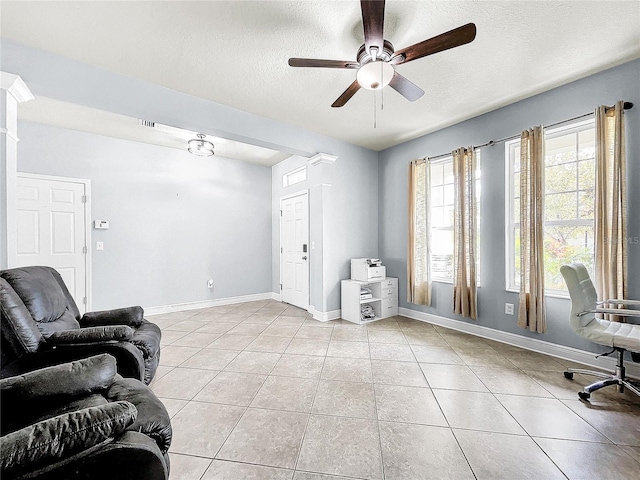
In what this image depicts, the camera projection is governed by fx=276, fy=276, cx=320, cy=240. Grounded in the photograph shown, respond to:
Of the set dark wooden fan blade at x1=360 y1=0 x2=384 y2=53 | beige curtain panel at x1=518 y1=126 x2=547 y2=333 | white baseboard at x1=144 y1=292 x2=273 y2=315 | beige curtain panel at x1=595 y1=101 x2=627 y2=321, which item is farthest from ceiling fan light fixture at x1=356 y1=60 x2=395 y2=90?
white baseboard at x1=144 y1=292 x2=273 y2=315

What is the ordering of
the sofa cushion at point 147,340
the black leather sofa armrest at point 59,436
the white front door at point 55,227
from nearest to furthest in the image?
the black leather sofa armrest at point 59,436 → the sofa cushion at point 147,340 → the white front door at point 55,227

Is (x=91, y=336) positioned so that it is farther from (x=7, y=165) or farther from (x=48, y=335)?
(x=7, y=165)

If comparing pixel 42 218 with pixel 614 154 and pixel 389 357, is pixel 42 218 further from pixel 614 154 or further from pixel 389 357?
pixel 614 154

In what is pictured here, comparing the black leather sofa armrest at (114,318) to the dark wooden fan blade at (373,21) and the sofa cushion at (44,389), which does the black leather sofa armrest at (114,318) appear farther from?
the dark wooden fan blade at (373,21)

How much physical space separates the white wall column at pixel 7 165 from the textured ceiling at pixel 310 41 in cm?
36

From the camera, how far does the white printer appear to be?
161 inches

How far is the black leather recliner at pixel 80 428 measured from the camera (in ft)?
2.77

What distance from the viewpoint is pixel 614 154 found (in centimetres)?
240

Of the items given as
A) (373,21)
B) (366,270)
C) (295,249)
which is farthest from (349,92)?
(295,249)

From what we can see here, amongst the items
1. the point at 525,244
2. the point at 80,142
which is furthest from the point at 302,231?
the point at 80,142

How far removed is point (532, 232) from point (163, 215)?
5109mm

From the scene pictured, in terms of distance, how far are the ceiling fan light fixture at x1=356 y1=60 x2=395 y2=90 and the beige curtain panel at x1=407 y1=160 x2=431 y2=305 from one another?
2.18 m

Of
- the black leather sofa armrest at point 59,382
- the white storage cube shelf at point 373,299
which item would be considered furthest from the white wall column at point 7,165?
the white storage cube shelf at point 373,299

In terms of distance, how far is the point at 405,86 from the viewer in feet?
7.18
